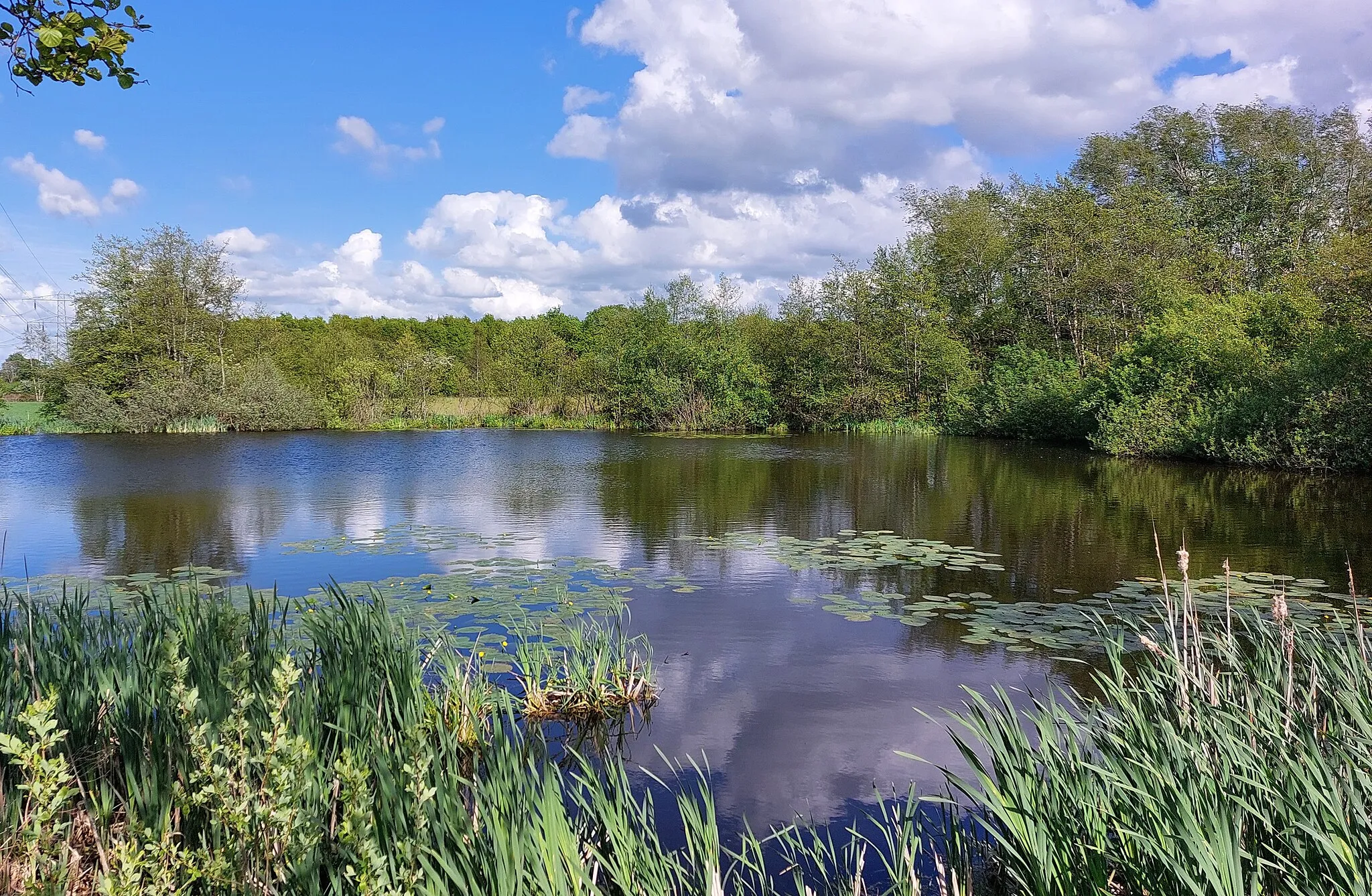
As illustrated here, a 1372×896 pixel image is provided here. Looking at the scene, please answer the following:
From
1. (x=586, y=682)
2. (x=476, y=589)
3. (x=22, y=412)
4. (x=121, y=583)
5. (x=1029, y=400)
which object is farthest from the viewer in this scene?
(x=22, y=412)

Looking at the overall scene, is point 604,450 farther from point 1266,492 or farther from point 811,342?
point 1266,492

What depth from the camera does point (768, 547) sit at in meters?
11.5

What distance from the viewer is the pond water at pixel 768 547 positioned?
562 centimetres

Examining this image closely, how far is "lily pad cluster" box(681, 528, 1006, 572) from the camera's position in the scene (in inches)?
407

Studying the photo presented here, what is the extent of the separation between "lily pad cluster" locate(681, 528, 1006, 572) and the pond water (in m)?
0.06

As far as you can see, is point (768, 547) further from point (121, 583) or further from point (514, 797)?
point (514, 797)

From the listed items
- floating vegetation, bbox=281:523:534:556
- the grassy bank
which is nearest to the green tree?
floating vegetation, bbox=281:523:534:556

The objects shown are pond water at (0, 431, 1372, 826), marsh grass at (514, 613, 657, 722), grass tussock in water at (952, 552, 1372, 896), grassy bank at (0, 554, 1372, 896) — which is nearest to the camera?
grass tussock in water at (952, 552, 1372, 896)

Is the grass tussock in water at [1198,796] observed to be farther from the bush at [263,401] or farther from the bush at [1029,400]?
the bush at [263,401]

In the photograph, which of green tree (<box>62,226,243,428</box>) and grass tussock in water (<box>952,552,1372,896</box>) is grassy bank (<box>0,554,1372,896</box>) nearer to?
grass tussock in water (<box>952,552,1372,896</box>)

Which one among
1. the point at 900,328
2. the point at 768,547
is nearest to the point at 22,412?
the point at 900,328

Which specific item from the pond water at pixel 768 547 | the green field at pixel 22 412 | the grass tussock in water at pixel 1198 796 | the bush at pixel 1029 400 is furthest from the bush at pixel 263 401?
the grass tussock in water at pixel 1198 796

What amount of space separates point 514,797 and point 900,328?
127ft

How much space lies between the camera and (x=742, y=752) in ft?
16.7
